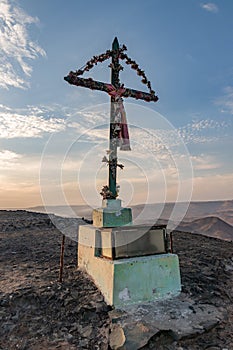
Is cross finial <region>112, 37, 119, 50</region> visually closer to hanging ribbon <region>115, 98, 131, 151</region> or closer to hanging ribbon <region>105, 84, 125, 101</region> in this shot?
hanging ribbon <region>105, 84, 125, 101</region>

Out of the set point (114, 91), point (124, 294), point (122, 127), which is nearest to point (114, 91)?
point (114, 91)

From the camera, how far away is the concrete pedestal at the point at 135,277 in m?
5.46

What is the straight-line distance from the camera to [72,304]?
5.52 meters

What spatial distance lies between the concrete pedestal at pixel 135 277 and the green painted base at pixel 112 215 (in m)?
0.30

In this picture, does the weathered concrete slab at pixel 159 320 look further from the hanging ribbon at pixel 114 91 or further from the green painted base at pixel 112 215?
the hanging ribbon at pixel 114 91

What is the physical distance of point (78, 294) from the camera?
19.1 feet

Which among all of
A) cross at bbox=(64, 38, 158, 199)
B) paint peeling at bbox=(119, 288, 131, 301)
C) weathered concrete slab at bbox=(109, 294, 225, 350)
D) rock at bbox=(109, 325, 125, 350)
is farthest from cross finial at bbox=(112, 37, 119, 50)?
rock at bbox=(109, 325, 125, 350)

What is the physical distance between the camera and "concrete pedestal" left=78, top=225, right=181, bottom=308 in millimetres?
5465

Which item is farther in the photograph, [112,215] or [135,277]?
[112,215]

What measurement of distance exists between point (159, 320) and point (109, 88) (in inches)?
201

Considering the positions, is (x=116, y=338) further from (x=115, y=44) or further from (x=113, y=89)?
(x=115, y=44)

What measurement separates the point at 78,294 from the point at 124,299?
38.7 inches

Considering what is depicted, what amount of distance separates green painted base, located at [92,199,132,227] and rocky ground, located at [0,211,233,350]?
51.2 inches

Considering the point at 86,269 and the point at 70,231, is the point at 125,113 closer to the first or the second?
the point at 86,269
